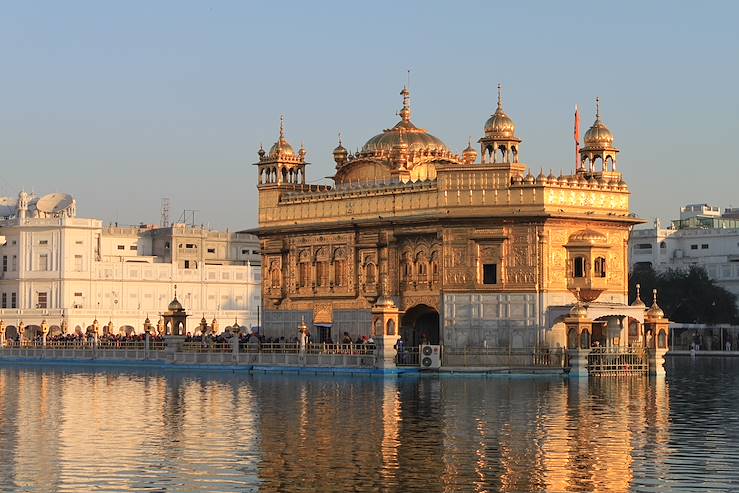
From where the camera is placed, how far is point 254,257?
11769 cm

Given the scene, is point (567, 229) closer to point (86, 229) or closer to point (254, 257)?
point (86, 229)

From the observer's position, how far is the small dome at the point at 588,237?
52.1 m

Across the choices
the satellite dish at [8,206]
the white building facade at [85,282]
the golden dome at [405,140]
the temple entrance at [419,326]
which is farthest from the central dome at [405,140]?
the satellite dish at [8,206]

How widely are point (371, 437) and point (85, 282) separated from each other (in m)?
66.3

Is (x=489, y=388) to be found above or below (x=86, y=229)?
below

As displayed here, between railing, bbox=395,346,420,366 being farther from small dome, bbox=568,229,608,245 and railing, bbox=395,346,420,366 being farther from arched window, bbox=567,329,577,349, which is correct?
small dome, bbox=568,229,608,245

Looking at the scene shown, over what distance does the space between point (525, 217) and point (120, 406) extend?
19188mm

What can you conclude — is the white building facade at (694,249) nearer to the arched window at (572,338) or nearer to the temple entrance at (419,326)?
the temple entrance at (419,326)

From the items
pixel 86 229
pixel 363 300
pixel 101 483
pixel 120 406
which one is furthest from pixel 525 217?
pixel 86 229

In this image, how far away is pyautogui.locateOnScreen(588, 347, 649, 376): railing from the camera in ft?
162

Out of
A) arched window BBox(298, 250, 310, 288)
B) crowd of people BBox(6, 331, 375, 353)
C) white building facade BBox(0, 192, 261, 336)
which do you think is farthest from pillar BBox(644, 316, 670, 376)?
white building facade BBox(0, 192, 261, 336)

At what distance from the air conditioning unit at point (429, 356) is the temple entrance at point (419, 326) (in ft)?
15.3

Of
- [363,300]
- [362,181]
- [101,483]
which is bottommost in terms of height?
[101,483]

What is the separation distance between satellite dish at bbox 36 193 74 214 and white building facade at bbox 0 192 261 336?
0.20 ft
